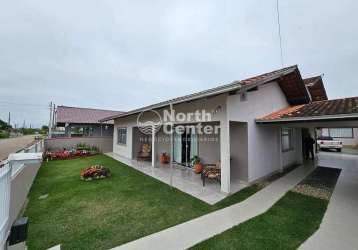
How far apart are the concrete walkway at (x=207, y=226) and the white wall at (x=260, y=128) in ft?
5.51

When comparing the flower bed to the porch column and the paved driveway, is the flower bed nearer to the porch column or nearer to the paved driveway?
the porch column

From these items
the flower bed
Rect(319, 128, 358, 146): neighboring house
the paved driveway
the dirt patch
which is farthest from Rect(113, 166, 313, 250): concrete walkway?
Rect(319, 128, 358, 146): neighboring house

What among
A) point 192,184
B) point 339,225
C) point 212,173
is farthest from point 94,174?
point 339,225

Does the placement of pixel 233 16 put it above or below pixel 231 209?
above

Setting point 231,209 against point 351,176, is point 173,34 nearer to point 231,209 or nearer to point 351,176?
point 231,209

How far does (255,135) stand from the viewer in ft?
25.7

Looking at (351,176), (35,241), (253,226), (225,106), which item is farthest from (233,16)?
(35,241)

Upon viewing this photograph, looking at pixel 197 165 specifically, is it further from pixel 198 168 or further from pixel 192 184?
pixel 192 184

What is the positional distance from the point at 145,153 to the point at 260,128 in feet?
25.1

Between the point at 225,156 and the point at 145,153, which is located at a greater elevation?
the point at 225,156

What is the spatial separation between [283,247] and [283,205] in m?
2.30

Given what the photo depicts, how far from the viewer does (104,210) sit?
16.0 ft

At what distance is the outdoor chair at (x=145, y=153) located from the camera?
1230 cm

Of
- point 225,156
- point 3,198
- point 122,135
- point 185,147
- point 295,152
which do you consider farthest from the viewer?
point 122,135
